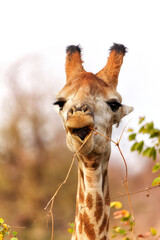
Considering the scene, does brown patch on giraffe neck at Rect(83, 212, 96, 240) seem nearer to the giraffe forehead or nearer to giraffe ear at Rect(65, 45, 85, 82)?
the giraffe forehead

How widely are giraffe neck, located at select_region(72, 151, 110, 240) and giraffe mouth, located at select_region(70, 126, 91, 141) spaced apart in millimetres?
317

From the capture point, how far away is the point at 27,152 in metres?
21.4

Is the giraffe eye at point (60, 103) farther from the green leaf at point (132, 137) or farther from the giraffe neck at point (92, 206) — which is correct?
the green leaf at point (132, 137)

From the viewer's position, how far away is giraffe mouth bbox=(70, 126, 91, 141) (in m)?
2.68

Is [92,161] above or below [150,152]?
above

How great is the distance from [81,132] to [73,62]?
1.27m

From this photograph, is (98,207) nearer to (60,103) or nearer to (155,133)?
(60,103)

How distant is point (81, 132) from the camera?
269 centimetres

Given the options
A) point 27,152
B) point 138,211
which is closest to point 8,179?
point 27,152

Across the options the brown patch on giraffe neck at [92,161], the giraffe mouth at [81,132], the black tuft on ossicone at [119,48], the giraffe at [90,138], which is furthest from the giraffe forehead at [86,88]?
the black tuft on ossicone at [119,48]

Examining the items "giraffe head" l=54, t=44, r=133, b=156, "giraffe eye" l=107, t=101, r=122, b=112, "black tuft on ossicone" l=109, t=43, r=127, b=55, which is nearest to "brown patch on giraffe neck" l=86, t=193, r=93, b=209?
"giraffe head" l=54, t=44, r=133, b=156

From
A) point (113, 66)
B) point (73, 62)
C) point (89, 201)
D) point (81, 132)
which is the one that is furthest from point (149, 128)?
point (73, 62)

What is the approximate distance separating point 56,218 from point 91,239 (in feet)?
51.8

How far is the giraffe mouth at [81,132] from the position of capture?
268 centimetres
